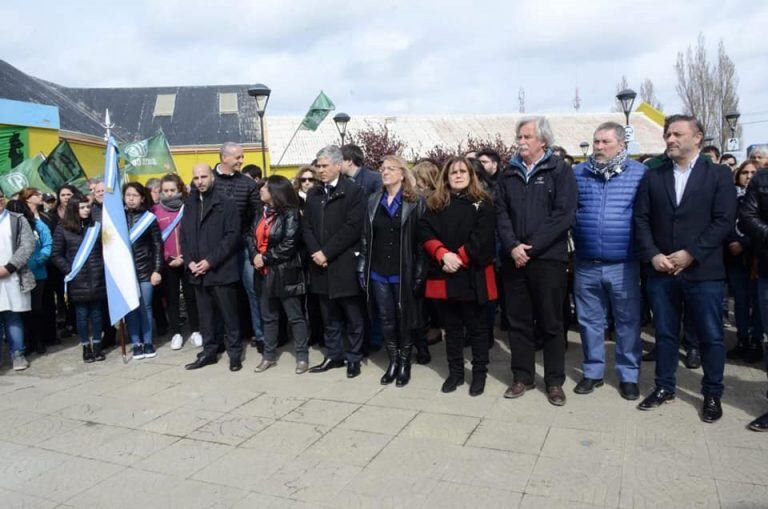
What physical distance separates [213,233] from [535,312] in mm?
3262

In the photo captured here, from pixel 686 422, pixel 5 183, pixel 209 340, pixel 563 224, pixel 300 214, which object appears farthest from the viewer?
pixel 5 183

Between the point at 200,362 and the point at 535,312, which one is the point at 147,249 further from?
the point at 535,312

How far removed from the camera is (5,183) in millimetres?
9484

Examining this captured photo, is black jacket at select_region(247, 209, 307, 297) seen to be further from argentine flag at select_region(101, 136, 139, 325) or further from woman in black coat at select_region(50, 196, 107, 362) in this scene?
woman in black coat at select_region(50, 196, 107, 362)

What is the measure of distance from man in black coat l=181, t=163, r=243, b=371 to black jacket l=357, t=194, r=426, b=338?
63.3 inches

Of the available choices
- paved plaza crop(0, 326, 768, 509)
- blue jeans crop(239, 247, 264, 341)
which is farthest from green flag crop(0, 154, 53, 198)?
paved plaza crop(0, 326, 768, 509)

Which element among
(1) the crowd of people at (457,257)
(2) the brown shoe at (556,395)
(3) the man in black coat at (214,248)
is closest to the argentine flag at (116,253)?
(1) the crowd of people at (457,257)

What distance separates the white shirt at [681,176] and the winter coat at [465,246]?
4.32 feet

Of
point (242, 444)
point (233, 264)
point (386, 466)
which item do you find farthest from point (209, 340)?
point (386, 466)

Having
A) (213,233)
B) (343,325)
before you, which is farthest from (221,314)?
(343,325)

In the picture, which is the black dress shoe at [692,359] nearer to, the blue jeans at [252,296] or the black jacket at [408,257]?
the black jacket at [408,257]

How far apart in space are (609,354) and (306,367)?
301 cm

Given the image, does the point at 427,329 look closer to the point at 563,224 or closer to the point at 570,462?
the point at 563,224

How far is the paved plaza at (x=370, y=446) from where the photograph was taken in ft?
10.3
